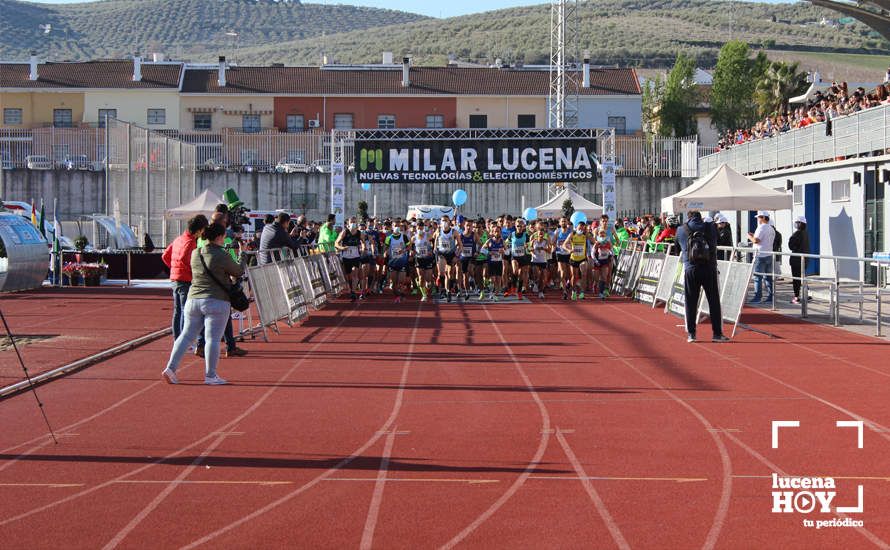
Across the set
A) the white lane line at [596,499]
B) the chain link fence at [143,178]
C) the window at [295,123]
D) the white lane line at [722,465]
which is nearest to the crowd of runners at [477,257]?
the chain link fence at [143,178]

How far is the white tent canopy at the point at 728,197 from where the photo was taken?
23.6 metres

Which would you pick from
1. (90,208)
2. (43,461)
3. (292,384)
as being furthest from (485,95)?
(43,461)

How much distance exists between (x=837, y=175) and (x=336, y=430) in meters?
25.9

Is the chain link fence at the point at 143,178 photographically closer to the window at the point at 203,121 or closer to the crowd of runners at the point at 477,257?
the crowd of runners at the point at 477,257

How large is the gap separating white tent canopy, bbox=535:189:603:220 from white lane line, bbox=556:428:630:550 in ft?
93.7

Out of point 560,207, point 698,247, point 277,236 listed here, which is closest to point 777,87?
point 560,207

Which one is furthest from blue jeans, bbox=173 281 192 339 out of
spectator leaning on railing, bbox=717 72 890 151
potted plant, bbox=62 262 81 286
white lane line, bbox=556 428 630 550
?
spectator leaning on railing, bbox=717 72 890 151

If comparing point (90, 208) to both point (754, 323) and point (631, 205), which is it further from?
point (754, 323)

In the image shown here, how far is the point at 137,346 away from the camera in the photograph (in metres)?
16.8

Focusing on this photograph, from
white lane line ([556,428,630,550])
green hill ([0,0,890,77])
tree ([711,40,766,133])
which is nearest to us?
white lane line ([556,428,630,550])

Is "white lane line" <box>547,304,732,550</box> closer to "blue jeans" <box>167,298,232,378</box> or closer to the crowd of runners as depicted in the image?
"blue jeans" <box>167,298,232,378</box>

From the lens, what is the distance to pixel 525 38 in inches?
5797

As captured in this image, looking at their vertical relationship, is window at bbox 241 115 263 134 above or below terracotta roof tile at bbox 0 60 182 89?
below

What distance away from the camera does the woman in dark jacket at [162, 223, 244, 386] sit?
12391 millimetres
